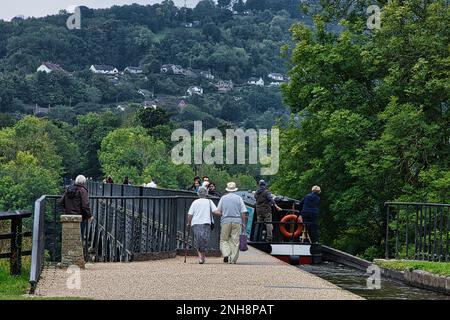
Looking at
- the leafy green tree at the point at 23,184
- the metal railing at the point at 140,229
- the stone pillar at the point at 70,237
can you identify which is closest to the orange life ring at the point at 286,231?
the metal railing at the point at 140,229

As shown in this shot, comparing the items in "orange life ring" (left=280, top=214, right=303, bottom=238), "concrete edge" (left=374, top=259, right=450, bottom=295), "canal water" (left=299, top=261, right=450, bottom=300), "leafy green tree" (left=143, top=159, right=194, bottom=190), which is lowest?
"canal water" (left=299, top=261, right=450, bottom=300)

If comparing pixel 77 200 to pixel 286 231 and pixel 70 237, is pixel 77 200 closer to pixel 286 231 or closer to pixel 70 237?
pixel 70 237

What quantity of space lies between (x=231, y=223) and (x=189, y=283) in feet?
21.2

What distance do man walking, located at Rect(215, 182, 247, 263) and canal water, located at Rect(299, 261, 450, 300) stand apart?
7.57 ft

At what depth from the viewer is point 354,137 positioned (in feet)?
148

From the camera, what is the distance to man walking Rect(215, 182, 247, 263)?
25797mm

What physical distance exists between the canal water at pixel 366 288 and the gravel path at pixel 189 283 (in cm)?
104

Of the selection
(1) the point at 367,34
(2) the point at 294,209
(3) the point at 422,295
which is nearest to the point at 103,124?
(1) the point at 367,34

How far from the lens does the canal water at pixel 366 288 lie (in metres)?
20.4

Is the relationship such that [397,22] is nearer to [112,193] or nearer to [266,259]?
[112,193]

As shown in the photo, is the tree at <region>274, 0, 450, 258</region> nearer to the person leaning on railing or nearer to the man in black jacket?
the man in black jacket

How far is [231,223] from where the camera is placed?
25.9m

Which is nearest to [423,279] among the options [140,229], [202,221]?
[202,221]

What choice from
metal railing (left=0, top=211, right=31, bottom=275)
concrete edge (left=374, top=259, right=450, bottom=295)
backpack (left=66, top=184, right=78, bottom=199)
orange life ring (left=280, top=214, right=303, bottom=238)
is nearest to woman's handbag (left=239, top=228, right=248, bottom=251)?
concrete edge (left=374, top=259, right=450, bottom=295)
